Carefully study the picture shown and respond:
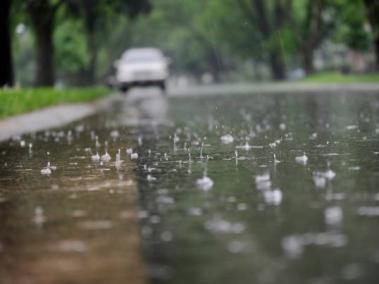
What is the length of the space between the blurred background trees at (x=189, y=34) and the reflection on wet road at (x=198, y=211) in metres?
19.9

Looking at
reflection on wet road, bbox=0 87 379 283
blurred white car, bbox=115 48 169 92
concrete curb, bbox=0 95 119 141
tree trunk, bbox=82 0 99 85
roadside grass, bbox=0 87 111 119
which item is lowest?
reflection on wet road, bbox=0 87 379 283

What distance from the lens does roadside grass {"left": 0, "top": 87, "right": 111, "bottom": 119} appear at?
75.5 ft

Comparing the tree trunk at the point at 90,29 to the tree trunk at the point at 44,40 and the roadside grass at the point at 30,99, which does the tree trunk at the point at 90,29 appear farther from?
the roadside grass at the point at 30,99

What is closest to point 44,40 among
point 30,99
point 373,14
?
point 373,14

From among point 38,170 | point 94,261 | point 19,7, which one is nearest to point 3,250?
point 94,261

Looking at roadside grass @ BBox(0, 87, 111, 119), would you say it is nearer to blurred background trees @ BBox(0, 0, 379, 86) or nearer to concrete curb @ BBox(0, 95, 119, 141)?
concrete curb @ BBox(0, 95, 119, 141)

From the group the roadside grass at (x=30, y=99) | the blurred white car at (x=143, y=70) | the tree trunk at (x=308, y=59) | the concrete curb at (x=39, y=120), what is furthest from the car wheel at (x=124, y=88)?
the concrete curb at (x=39, y=120)

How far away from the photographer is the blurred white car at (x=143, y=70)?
49.8 m

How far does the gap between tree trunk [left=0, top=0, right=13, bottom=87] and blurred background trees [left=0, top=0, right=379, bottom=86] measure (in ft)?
0.10

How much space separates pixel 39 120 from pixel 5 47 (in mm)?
8168

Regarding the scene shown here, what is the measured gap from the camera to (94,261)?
18.5 ft

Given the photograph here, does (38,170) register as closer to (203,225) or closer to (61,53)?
(203,225)

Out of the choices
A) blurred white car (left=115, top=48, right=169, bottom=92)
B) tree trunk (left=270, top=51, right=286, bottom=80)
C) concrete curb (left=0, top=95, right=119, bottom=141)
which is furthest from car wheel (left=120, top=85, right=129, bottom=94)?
tree trunk (left=270, top=51, right=286, bottom=80)

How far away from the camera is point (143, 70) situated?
49.7 meters
